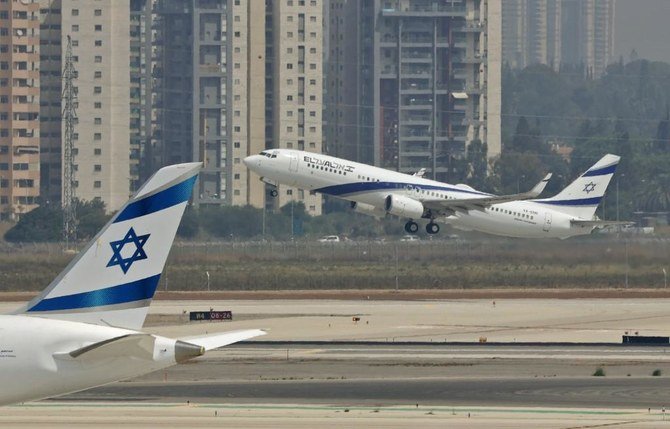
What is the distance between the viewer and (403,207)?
317 feet

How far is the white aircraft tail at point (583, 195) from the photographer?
104125 mm

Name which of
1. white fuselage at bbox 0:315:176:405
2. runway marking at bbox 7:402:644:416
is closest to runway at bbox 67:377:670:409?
runway marking at bbox 7:402:644:416

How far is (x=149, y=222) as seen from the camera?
30859mm

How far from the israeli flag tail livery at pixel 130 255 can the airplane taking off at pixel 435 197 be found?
62486 mm

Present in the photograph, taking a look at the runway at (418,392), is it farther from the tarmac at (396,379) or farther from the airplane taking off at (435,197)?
the airplane taking off at (435,197)

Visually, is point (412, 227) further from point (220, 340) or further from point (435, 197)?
point (220, 340)

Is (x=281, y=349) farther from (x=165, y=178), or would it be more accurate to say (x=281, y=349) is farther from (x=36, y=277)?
(x=36, y=277)

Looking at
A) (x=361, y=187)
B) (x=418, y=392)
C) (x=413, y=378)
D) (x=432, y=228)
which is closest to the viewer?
(x=418, y=392)

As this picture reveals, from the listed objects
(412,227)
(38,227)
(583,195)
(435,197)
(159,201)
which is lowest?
(38,227)

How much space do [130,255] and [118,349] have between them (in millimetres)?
1972

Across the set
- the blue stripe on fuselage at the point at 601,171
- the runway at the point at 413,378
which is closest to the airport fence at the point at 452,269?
the blue stripe on fuselage at the point at 601,171

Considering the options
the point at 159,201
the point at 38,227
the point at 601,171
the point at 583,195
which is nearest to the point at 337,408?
the point at 159,201

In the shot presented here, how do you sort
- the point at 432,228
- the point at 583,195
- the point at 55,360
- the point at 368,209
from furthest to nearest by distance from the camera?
the point at 583,195 < the point at 432,228 < the point at 368,209 < the point at 55,360

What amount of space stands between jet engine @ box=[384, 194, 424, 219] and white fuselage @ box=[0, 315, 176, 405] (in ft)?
214
